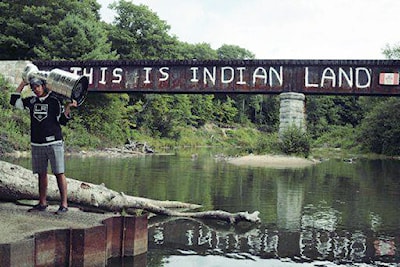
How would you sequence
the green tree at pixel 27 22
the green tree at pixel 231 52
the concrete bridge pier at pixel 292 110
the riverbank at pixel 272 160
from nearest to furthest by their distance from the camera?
the riverbank at pixel 272 160, the concrete bridge pier at pixel 292 110, the green tree at pixel 27 22, the green tree at pixel 231 52

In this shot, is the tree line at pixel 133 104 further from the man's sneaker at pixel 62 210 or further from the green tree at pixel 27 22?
the man's sneaker at pixel 62 210

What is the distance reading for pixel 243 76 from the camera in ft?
91.7

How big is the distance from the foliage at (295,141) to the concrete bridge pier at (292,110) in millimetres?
414

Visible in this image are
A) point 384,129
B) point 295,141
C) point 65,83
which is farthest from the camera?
point 384,129

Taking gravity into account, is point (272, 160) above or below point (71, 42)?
below

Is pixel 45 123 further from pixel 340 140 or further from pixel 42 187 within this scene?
pixel 340 140

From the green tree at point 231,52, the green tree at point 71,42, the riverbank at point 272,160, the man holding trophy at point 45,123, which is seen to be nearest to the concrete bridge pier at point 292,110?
the riverbank at point 272,160

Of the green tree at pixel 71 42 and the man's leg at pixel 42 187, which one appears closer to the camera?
the man's leg at pixel 42 187

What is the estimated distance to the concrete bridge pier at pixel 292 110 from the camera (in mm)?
27389

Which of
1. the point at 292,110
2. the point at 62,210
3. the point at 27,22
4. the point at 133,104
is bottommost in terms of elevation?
the point at 62,210

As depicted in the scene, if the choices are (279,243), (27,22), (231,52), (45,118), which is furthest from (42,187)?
(231,52)

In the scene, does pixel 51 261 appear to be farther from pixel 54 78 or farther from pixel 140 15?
pixel 140 15

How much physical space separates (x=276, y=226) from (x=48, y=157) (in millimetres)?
3971

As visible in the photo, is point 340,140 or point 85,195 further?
point 340,140
